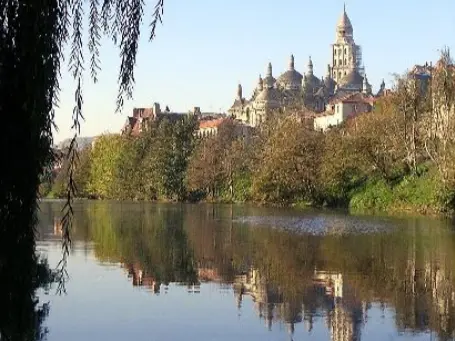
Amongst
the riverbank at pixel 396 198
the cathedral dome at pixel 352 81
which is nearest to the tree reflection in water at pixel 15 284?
the riverbank at pixel 396 198

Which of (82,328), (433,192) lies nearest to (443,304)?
(82,328)

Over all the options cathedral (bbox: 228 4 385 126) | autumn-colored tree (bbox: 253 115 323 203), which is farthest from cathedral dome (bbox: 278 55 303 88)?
autumn-colored tree (bbox: 253 115 323 203)

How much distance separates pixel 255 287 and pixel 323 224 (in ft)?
66.7

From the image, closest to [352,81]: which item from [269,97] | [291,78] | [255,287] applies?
[291,78]

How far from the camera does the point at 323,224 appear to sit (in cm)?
3600

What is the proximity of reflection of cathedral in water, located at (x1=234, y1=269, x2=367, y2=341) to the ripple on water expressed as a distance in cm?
1383

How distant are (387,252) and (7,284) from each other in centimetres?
2101

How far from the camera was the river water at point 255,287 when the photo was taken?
11.7 meters

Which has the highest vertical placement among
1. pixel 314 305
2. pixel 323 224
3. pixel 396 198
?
pixel 396 198

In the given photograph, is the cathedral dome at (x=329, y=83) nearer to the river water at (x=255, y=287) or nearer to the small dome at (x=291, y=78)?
the small dome at (x=291, y=78)

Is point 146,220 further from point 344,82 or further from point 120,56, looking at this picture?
point 344,82

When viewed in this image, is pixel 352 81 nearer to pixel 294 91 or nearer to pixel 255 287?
pixel 294 91

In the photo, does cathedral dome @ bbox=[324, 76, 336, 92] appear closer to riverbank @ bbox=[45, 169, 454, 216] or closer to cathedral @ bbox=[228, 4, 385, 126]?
cathedral @ bbox=[228, 4, 385, 126]

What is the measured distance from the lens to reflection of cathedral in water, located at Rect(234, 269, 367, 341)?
1186cm
